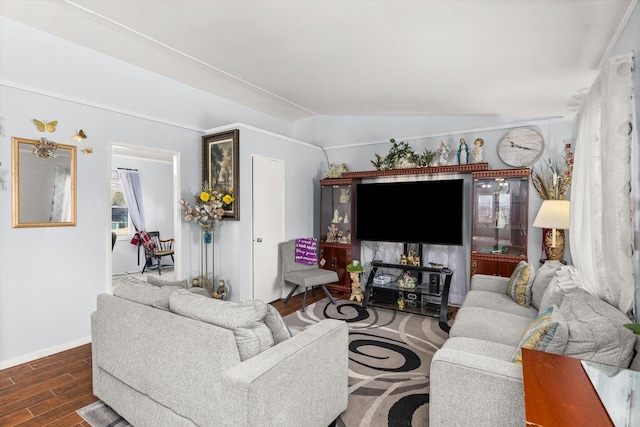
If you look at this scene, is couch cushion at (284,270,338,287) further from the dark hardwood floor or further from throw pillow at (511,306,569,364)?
throw pillow at (511,306,569,364)

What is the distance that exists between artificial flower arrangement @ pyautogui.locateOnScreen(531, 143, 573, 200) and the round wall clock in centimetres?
16

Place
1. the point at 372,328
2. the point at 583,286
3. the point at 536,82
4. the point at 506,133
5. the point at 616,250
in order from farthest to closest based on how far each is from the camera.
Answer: the point at 506,133, the point at 372,328, the point at 536,82, the point at 583,286, the point at 616,250

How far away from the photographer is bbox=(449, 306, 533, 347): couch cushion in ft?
7.38

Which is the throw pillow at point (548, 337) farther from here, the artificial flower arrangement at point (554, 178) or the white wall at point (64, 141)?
the white wall at point (64, 141)

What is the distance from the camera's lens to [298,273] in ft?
14.7

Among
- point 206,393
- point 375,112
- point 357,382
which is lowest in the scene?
point 357,382

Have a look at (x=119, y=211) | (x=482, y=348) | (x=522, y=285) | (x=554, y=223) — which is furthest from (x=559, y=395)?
(x=119, y=211)

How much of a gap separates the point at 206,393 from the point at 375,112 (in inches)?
162

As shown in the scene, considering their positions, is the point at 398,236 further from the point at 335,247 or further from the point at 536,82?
the point at 536,82

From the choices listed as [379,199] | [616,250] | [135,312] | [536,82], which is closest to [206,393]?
[135,312]

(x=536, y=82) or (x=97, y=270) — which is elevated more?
(x=536, y=82)

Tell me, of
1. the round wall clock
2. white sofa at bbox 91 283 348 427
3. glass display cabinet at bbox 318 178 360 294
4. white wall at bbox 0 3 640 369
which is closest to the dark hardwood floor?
white wall at bbox 0 3 640 369

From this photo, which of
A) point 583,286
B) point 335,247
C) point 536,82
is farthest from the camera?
point 335,247

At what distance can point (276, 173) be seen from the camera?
464 cm
